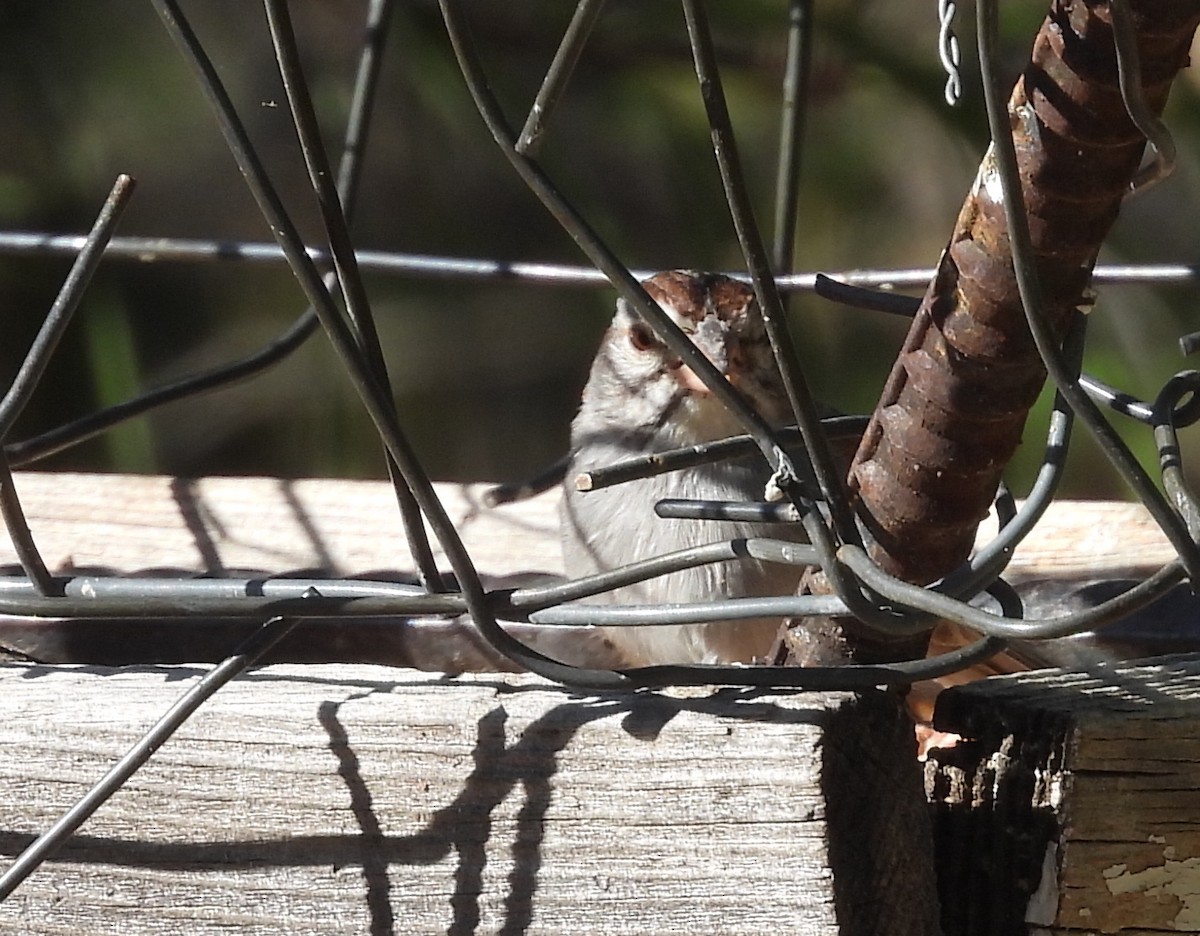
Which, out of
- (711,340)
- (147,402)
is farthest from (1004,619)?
(711,340)

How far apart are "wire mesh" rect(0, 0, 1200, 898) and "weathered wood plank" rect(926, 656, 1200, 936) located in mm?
71

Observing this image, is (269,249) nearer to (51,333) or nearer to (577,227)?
(51,333)

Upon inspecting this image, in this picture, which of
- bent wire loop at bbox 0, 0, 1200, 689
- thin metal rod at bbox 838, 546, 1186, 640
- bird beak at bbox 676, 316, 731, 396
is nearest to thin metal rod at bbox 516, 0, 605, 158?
bent wire loop at bbox 0, 0, 1200, 689

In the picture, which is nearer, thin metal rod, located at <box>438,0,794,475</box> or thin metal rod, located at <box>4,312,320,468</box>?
thin metal rod, located at <box>438,0,794,475</box>

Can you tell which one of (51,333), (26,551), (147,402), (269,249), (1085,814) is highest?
(269,249)

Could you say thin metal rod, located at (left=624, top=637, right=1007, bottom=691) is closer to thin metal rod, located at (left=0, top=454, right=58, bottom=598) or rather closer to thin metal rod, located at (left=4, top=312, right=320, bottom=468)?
thin metal rod, located at (left=0, top=454, right=58, bottom=598)

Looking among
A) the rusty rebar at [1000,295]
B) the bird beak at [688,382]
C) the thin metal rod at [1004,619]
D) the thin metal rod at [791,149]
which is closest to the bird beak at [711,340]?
the bird beak at [688,382]

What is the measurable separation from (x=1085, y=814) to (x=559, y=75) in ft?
1.45

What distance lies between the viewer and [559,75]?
2.11ft

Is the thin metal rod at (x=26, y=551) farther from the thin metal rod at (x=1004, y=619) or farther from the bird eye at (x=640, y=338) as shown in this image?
the bird eye at (x=640, y=338)

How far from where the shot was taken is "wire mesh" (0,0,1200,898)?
613 mm

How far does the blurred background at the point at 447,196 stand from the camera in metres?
2.26

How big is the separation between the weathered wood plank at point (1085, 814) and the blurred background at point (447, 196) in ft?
4.54

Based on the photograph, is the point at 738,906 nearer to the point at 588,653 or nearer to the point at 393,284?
the point at 588,653
